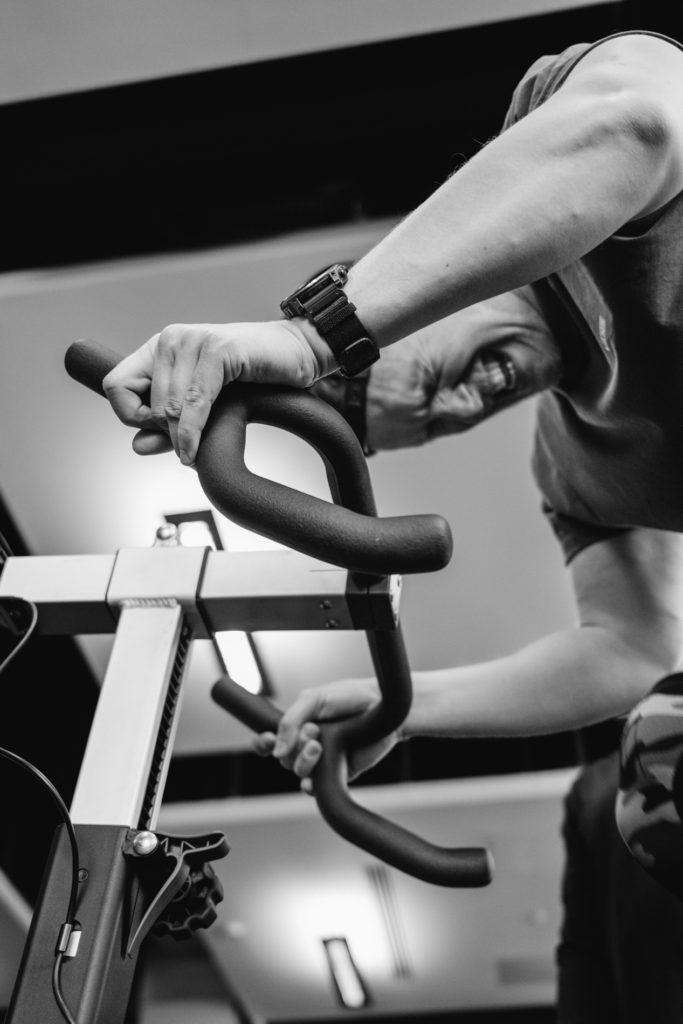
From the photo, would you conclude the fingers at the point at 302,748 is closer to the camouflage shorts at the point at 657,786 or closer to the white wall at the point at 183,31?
the camouflage shorts at the point at 657,786

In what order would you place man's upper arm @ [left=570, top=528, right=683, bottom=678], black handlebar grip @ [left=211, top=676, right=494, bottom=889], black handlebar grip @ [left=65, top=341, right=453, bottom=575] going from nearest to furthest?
black handlebar grip @ [left=65, top=341, right=453, bottom=575] → black handlebar grip @ [left=211, top=676, right=494, bottom=889] → man's upper arm @ [left=570, top=528, right=683, bottom=678]

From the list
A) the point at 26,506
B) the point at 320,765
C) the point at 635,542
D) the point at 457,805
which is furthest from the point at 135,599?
the point at 457,805

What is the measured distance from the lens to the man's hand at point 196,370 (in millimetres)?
619

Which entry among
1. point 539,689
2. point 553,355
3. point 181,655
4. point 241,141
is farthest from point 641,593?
point 241,141

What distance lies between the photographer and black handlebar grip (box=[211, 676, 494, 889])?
2.70 ft

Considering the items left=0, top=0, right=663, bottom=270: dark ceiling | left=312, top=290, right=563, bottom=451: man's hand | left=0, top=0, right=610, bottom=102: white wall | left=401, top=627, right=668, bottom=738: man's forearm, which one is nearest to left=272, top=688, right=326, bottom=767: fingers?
left=401, top=627, right=668, bottom=738: man's forearm

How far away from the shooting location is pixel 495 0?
141cm

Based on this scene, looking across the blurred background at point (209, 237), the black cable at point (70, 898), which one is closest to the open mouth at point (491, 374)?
the blurred background at point (209, 237)

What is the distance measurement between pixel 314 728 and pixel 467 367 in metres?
0.40

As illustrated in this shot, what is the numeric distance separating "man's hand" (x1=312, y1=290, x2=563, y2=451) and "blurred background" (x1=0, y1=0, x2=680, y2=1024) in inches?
4.4

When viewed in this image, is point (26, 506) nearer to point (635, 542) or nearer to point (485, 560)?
point (635, 542)

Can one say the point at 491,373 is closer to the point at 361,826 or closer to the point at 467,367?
the point at 467,367

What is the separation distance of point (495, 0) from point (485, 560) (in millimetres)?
1379

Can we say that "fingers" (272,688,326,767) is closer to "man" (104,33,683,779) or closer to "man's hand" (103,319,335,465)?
"man" (104,33,683,779)
